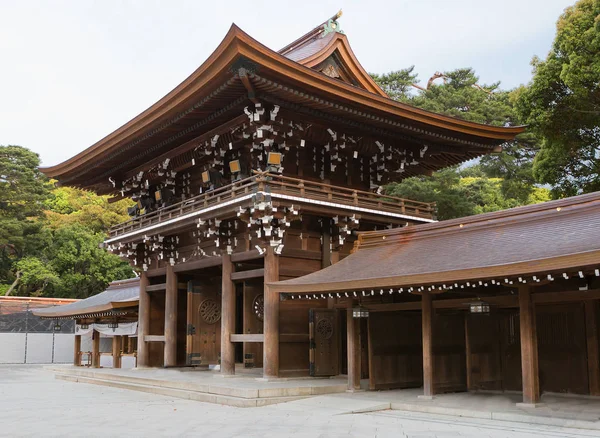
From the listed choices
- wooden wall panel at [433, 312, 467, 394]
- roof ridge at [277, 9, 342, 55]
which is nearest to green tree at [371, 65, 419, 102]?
roof ridge at [277, 9, 342, 55]

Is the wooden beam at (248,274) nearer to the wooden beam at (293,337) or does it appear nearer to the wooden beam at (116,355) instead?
the wooden beam at (293,337)

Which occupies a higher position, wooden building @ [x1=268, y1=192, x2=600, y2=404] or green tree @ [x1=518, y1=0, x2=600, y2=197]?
green tree @ [x1=518, y1=0, x2=600, y2=197]

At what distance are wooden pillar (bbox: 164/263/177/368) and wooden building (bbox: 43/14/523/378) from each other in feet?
0.27

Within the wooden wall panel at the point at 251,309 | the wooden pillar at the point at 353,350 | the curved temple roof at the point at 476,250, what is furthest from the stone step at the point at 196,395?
the wooden wall panel at the point at 251,309

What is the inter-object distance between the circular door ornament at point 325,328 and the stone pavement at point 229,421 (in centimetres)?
331

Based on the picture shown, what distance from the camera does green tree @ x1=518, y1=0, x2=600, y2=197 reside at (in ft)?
69.2

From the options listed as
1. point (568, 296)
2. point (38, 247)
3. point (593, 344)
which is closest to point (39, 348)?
point (38, 247)

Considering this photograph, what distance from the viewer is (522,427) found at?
427 inches

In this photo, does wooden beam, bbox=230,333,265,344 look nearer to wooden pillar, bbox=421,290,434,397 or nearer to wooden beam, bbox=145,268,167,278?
wooden pillar, bbox=421,290,434,397

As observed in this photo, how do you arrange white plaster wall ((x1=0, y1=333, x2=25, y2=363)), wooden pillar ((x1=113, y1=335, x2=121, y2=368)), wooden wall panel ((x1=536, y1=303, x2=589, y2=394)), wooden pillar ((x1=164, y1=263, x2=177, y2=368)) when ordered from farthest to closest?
white plaster wall ((x1=0, y1=333, x2=25, y2=363)), wooden pillar ((x1=113, y1=335, x2=121, y2=368)), wooden pillar ((x1=164, y1=263, x2=177, y2=368)), wooden wall panel ((x1=536, y1=303, x2=589, y2=394))

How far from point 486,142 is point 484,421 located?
12.5 m

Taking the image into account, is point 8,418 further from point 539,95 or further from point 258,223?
point 539,95

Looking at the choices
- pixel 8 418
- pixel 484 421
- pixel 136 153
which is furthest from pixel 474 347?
pixel 136 153

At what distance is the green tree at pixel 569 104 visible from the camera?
830 inches
